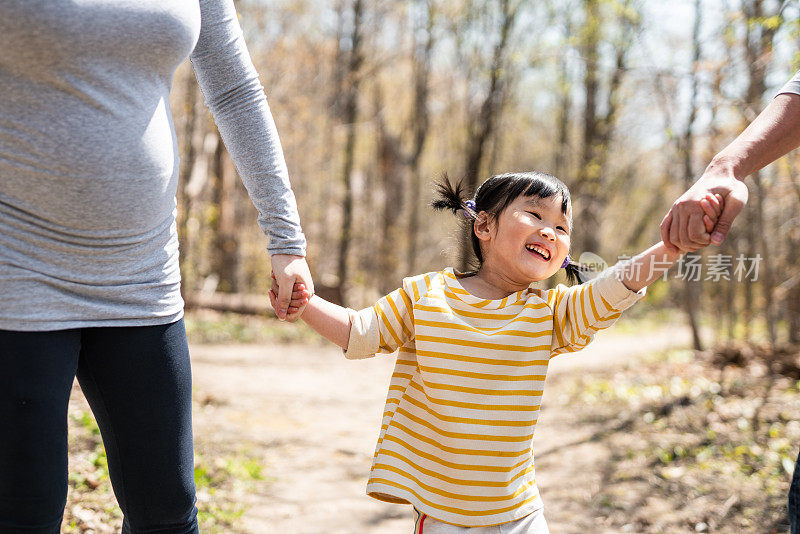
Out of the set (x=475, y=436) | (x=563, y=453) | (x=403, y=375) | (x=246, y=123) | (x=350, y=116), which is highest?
(x=350, y=116)

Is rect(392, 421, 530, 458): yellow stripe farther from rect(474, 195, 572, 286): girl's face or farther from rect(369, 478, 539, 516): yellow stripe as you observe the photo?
rect(474, 195, 572, 286): girl's face

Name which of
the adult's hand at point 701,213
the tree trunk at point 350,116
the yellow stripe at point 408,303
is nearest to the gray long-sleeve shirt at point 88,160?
the yellow stripe at point 408,303

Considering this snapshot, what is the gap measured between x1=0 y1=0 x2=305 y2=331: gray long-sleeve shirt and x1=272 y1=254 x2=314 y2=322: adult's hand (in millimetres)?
316

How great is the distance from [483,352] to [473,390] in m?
0.10

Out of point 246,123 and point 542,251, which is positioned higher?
point 246,123

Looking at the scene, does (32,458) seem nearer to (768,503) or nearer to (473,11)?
(768,503)

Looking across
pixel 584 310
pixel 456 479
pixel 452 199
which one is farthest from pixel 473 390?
pixel 452 199

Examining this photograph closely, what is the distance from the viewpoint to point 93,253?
59.2 inches

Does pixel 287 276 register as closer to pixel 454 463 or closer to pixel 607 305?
pixel 454 463

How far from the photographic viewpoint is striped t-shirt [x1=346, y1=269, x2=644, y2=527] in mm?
1912

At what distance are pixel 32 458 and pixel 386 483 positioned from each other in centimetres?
89

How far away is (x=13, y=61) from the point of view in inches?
54.1

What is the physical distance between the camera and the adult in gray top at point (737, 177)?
166cm

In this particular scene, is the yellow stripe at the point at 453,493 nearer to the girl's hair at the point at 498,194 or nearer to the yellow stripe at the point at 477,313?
the yellow stripe at the point at 477,313
